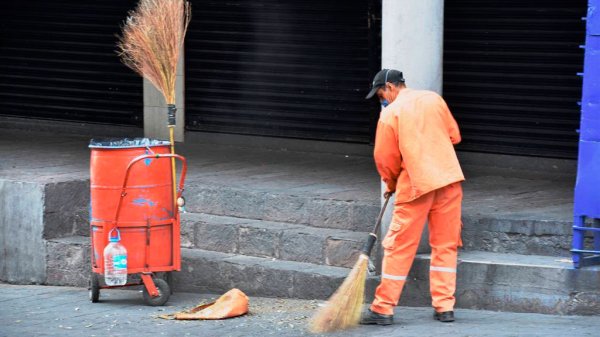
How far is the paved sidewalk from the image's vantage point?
714 centimetres

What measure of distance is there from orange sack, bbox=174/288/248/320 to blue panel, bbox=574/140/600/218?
235 centimetres

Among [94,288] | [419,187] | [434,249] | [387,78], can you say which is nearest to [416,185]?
[419,187]

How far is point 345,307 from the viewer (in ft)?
23.9

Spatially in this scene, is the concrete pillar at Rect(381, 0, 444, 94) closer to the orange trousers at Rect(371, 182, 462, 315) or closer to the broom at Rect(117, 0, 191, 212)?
the orange trousers at Rect(371, 182, 462, 315)

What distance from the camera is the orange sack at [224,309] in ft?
25.7

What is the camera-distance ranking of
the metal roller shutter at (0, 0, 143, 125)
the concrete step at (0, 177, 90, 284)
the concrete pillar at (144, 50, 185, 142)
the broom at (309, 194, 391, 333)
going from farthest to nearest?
the metal roller shutter at (0, 0, 143, 125), the concrete pillar at (144, 50, 185, 142), the concrete step at (0, 177, 90, 284), the broom at (309, 194, 391, 333)

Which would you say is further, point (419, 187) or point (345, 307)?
point (345, 307)

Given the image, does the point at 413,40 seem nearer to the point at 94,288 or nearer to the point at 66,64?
the point at 94,288

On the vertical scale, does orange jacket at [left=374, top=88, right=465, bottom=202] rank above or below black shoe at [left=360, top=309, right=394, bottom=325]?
above

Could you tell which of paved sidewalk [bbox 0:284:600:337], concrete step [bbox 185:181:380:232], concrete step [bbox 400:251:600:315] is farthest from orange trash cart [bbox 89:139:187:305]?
concrete step [bbox 400:251:600:315]

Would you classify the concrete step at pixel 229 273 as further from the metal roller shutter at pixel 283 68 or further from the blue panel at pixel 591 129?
the metal roller shutter at pixel 283 68

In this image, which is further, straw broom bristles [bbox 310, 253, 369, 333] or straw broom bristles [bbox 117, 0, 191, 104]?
straw broom bristles [bbox 117, 0, 191, 104]

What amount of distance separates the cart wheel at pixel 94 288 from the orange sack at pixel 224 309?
84 cm

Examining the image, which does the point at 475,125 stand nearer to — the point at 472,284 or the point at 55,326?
the point at 472,284
